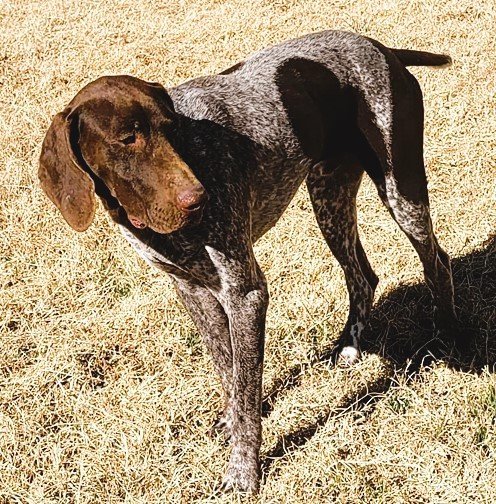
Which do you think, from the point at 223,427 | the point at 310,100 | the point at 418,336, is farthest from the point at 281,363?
the point at 310,100

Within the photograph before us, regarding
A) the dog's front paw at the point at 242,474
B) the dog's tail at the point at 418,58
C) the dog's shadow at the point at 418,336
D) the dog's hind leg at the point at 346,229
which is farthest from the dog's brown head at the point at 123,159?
the dog's tail at the point at 418,58

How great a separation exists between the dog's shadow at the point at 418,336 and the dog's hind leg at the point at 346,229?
0.12 m

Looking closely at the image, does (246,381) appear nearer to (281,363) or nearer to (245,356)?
(245,356)

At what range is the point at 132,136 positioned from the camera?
346 cm

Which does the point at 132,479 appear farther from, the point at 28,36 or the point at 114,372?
the point at 28,36

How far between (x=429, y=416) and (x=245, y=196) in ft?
4.59

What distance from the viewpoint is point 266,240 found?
6023 millimetres

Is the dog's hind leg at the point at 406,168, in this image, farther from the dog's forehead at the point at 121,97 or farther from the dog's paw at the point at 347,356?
the dog's forehead at the point at 121,97

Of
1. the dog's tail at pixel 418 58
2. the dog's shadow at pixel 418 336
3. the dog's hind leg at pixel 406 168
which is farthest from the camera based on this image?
the dog's tail at pixel 418 58

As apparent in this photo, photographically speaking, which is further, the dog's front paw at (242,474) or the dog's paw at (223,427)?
the dog's paw at (223,427)

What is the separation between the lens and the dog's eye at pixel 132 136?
345cm

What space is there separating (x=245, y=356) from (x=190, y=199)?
0.92 m

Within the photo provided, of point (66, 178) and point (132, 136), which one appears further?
point (66, 178)

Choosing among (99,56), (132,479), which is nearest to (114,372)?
(132,479)
